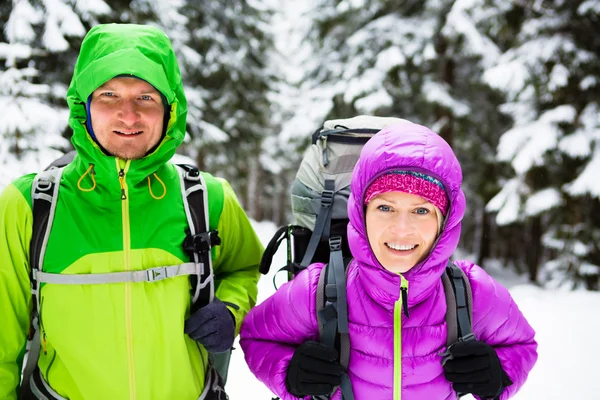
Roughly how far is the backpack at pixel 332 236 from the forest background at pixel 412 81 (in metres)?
4.48

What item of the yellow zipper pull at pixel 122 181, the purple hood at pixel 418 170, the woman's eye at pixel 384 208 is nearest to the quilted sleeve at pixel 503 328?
the purple hood at pixel 418 170

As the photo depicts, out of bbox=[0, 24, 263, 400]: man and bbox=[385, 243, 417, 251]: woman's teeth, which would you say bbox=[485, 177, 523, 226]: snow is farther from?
bbox=[0, 24, 263, 400]: man

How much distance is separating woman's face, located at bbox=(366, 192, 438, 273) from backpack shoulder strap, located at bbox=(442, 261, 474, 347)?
0.88ft

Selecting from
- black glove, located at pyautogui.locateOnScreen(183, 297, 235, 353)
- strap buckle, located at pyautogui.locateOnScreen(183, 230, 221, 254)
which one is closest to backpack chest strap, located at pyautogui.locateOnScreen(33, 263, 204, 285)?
strap buckle, located at pyautogui.locateOnScreen(183, 230, 221, 254)

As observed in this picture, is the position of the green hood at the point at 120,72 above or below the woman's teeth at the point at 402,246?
above

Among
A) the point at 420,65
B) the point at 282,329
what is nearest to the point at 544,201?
the point at 420,65

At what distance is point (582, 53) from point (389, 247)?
8.38 m

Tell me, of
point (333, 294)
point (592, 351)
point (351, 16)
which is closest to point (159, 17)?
point (351, 16)

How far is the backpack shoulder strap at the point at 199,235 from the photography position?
2.27 metres

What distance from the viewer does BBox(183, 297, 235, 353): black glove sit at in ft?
7.16

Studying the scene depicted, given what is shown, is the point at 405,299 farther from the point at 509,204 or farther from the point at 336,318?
the point at 509,204

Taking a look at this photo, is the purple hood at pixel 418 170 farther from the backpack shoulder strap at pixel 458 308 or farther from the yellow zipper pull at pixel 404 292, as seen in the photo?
the backpack shoulder strap at pixel 458 308

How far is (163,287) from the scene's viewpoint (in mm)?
2197

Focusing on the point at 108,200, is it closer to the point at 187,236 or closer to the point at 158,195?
the point at 158,195
